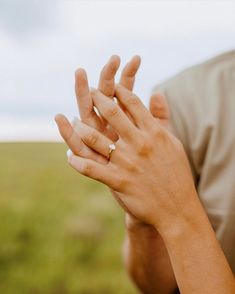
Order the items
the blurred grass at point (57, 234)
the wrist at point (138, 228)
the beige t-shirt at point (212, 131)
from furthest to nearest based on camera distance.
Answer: the blurred grass at point (57, 234), the beige t-shirt at point (212, 131), the wrist at point (138, 228)

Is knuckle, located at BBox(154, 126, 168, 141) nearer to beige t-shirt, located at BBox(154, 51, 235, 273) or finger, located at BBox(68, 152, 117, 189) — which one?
finger, located at BBox(68, 152, 117, 189)

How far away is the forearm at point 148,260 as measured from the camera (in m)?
1.60

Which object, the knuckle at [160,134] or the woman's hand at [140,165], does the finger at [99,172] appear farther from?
the knuckle at [160,134]

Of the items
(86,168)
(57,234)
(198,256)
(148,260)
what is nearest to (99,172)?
(86,168)

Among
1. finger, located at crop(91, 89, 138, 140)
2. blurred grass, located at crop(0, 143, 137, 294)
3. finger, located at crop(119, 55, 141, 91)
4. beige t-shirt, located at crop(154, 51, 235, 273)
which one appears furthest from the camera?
blurred grass, located at crop(0, 143, 137, 294)

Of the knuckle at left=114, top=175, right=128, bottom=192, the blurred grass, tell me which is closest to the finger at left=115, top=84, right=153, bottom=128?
the knuckle at left=114, top=175, right=128, bottom=192

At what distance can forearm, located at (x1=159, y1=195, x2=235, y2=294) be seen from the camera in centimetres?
133

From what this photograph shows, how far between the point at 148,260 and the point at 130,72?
0.47m

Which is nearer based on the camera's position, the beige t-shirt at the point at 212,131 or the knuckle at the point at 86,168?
the knuckle at the point at 86,168

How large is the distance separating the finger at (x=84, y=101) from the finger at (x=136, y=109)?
6cm

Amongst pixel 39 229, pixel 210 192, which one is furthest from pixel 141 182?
pixel 39 229

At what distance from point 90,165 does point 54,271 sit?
3.32 metres

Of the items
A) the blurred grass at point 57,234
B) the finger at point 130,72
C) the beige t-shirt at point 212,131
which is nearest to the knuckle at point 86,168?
the finger at point 130,72

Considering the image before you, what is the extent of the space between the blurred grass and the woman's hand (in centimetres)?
310
